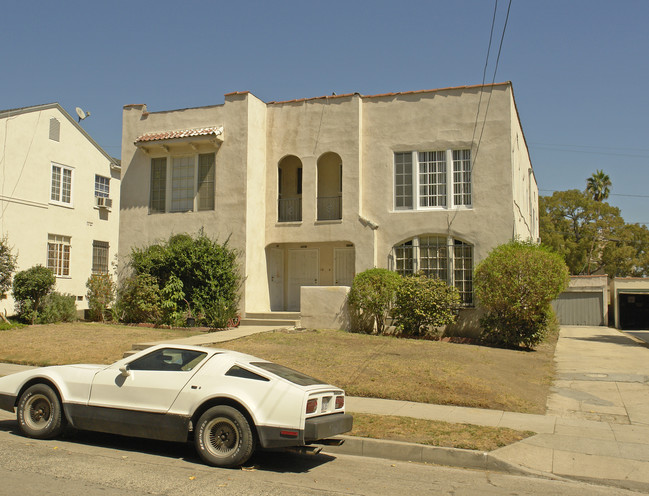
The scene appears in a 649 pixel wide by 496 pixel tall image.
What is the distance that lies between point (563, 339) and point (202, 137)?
1542 centimetres

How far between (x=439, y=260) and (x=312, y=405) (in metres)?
13.0

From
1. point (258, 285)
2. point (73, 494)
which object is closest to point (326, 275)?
point (258, 285)

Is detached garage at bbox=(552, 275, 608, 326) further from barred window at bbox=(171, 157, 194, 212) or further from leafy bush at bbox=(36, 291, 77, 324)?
leafy bush at bbox=(36, 291, 77, 324)

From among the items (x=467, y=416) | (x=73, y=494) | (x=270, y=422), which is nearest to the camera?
(x=73, y=494)

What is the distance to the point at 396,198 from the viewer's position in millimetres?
19766

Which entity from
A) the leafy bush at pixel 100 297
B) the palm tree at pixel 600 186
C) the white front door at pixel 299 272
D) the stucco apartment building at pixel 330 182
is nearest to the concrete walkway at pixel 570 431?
the stucco apartment building at pixel 330 182

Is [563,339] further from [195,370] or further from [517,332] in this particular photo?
[195,370]

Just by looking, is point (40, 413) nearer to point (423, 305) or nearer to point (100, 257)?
point (423, 305)

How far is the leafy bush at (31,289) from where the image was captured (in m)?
20.5

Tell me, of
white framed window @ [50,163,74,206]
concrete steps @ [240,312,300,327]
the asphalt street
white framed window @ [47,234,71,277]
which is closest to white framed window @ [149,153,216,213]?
concrete steps @ [240,312,300,327]

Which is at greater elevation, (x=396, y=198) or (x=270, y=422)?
(x=396, y=198)

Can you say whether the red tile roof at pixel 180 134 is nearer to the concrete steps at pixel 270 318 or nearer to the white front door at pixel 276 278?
the white front door at pixel 276 278

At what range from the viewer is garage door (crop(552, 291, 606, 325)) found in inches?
Answer: 1340

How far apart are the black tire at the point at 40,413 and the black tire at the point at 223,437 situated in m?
1.98
